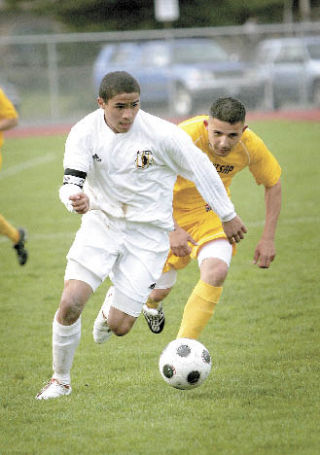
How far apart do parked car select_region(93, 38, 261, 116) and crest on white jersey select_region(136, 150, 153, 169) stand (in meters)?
18.0

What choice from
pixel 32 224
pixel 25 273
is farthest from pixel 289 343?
pixel 32 224

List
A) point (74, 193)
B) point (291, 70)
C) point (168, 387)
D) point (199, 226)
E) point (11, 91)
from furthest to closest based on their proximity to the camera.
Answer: point (291, 70)
point (11, 91)
point (199, 226)
point (168, 387)
point (74, 193)

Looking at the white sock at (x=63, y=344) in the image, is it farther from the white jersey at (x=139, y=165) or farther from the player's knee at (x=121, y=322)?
the white jersey at (x=139, y=165)

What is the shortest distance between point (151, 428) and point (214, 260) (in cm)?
137

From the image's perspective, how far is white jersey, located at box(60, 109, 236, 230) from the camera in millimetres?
4879

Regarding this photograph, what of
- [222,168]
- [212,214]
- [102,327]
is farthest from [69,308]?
[222,168]

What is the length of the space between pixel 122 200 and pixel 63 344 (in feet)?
2.96

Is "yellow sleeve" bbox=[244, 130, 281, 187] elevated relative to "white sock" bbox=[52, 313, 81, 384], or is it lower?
elevated

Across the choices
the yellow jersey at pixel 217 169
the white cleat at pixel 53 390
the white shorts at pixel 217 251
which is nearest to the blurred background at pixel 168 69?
the yellow jersey at pixel 217 169

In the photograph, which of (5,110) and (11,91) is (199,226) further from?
(11,91)

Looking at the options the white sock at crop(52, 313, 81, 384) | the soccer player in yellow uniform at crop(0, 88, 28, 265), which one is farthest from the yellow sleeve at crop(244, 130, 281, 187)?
the soccer player in yellow uniform at crop(0, 88, 28, 265)

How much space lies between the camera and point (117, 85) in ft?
15.5

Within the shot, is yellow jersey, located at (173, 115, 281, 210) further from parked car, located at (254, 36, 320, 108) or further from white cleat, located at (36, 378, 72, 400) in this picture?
parked car, located at (254, 36, 320, 108)

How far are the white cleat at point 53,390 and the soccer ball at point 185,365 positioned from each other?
0.61 metres
